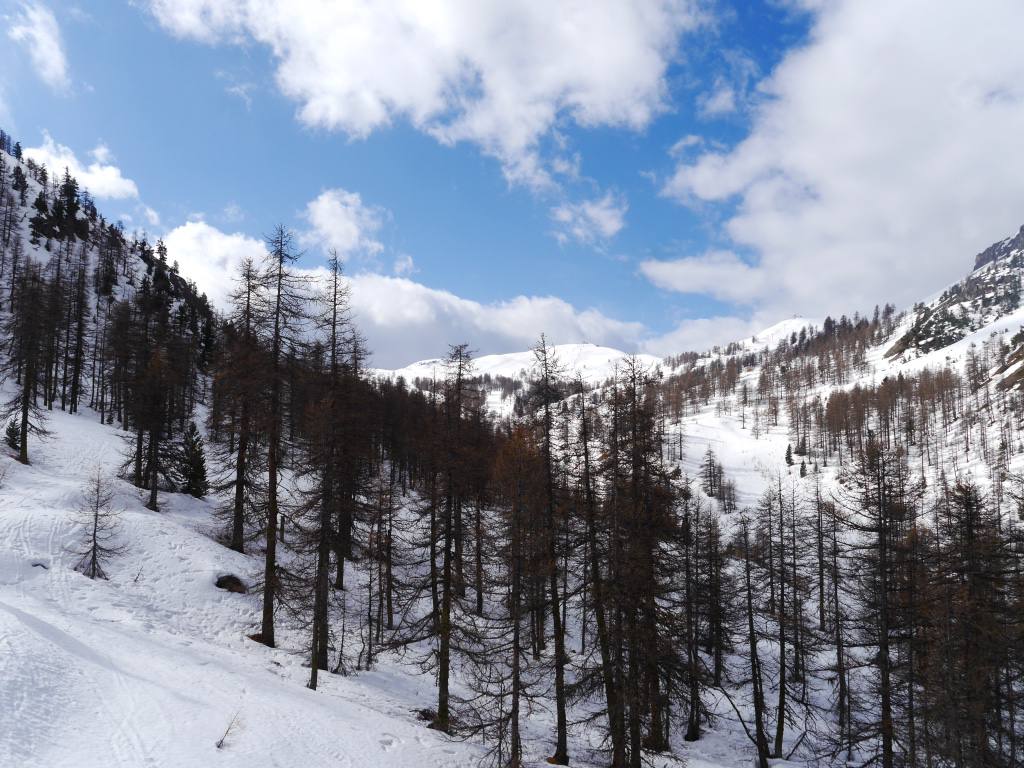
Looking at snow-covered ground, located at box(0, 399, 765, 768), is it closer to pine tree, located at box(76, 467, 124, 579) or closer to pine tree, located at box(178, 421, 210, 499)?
pine tree, located at box(76, 467, 124, 579)

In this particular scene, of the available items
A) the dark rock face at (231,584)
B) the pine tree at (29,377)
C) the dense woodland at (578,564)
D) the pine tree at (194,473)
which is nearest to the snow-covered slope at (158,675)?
the dark rock face at (231,584)

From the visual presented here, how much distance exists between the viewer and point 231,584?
2227 cm

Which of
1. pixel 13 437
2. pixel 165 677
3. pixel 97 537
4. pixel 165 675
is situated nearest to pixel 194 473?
pixel 13 437

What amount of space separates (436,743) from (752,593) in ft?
52.8

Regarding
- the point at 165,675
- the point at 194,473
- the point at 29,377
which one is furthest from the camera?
the point at 194,473

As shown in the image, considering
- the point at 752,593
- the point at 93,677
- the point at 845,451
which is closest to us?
the point at 93,677

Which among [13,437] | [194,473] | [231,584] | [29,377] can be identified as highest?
[29,377]

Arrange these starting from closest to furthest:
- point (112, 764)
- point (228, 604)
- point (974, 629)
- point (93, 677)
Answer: point (112, 764) → point (93, 677) → point (974, 629) → point (228, 604)

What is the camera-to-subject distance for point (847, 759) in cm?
2308

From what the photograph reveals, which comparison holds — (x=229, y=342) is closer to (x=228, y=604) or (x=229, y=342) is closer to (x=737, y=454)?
(x=228, y=604)

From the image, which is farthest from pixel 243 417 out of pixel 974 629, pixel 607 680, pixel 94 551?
pixel 974 629

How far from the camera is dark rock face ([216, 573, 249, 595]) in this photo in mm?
22000

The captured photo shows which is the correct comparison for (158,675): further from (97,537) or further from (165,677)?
(97,537)

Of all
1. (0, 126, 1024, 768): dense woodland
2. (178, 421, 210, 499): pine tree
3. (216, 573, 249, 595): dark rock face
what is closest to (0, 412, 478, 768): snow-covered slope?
(216, 573, 249, 595): dark rock face
